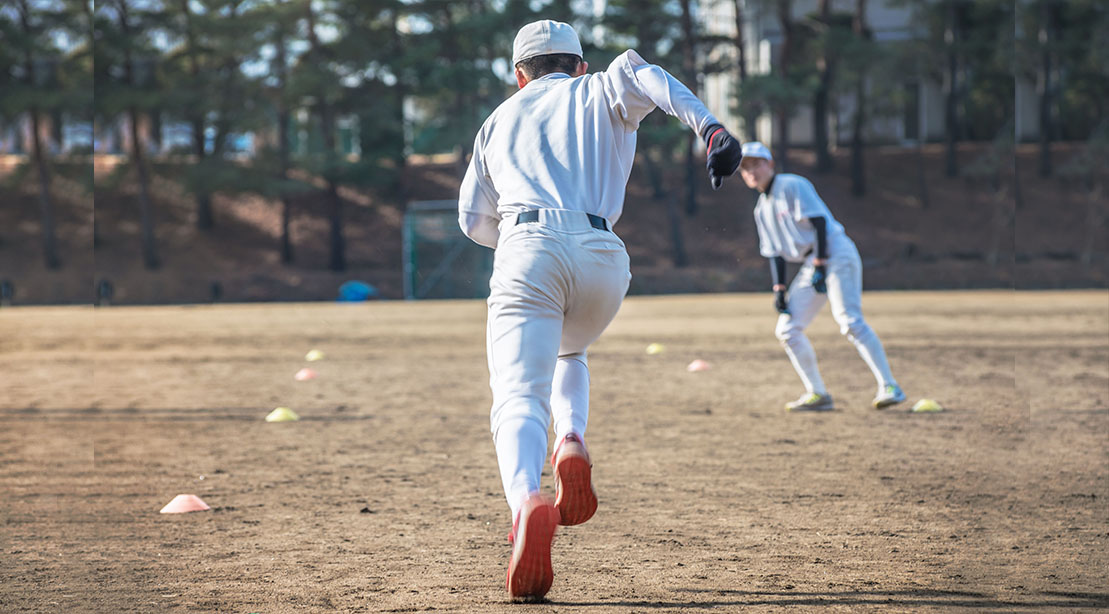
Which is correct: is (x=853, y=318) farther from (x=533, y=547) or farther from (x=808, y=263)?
(x=533, y=547)

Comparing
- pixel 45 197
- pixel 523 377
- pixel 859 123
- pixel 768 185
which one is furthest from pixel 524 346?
Result: pixel 859 123

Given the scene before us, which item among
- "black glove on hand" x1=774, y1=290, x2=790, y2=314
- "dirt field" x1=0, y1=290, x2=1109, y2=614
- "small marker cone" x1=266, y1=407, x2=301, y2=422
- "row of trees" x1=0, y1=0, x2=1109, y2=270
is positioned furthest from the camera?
"row of trees" x1=0, y1=0, x2=1109, y2=270

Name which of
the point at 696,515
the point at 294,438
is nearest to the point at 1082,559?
the point at 696,515

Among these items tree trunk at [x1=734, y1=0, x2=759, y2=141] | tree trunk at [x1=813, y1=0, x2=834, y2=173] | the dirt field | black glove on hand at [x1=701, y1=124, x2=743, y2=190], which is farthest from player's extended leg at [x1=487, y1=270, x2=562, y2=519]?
tree trunk at [x1=813, y1=0, x2=834, y2=173]

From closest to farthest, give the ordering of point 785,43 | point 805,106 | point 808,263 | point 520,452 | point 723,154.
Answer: point 723,154 → point 520,452 → point 808,263 → point 805,106 → point 785,43

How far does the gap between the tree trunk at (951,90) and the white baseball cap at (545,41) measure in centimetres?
3803

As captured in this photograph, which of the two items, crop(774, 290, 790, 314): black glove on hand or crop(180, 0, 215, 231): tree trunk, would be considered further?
crop(180, 0, 215, 231): tree trunk

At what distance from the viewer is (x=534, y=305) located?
3.90 meters

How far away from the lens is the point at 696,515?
5.26 m

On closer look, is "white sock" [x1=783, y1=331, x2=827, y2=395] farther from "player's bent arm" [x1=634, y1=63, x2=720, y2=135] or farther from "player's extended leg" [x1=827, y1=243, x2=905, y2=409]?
"player's bent arm" [x1=634, y1=63, x2=720, y2=135]

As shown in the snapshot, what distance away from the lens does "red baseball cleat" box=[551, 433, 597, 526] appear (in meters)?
3.93

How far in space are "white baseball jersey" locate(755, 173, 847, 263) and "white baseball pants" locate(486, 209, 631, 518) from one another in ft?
15.2

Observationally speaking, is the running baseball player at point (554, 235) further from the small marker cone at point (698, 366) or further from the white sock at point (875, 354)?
the small marker cone at point (698, 366)

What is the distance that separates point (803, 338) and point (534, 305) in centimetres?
518
